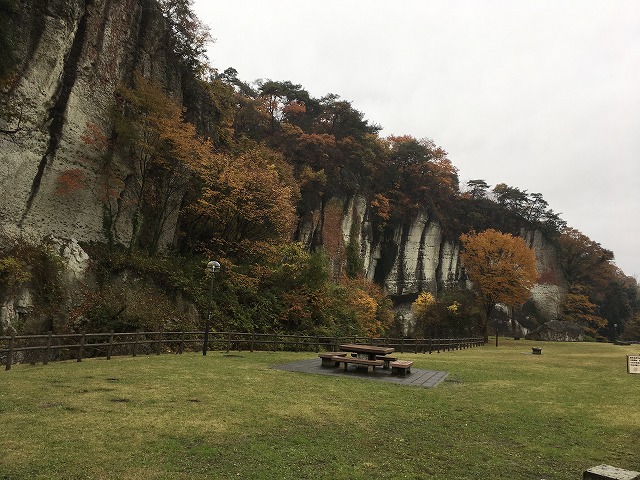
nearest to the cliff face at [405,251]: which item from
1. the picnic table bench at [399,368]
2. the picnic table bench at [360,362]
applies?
the picnic table bench at [360,362]

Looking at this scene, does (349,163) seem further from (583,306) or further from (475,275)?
(583,306)

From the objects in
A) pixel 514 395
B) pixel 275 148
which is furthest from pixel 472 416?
pixel 275 148

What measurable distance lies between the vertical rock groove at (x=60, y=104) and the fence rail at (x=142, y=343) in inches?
228

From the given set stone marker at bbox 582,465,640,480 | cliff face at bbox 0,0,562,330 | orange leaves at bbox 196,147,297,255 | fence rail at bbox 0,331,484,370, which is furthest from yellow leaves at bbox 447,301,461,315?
stone marker at bbox 582,465,640,480

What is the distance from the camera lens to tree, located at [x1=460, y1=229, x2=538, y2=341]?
132 ft

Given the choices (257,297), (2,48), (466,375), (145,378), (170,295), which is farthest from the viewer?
(257,297)

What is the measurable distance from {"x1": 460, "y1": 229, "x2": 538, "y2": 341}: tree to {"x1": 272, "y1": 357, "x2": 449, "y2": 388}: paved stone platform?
27898 mm

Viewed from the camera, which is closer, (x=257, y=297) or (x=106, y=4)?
(x=106, y=4)

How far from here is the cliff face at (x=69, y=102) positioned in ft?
57.0

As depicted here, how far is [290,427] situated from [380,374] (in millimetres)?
7613

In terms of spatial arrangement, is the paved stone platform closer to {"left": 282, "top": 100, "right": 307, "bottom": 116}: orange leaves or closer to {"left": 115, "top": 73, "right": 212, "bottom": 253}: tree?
{"left": 115, "top": 73, "right": 212, "bottom": 253}: tree

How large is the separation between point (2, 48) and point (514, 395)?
72.5 ft

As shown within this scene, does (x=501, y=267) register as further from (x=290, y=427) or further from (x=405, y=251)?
(x=290, y=427)

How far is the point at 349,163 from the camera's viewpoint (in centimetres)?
4644
